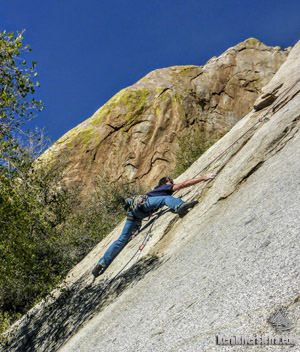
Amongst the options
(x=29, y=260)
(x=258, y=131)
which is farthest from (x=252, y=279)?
(x=29, y=260)

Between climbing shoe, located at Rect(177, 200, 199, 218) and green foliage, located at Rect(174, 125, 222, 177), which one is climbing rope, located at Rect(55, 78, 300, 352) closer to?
climbing shoe, located at Rect(177, 200, 199, 218)

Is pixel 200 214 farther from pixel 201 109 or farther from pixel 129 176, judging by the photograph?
pixel 201 109

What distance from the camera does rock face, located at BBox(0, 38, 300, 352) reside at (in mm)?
4113

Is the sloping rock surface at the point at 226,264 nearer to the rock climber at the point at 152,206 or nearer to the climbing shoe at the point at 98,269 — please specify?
the rock climber at the point at 152,206

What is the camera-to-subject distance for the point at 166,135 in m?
40.4

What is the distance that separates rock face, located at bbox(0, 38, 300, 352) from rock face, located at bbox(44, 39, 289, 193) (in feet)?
83.3

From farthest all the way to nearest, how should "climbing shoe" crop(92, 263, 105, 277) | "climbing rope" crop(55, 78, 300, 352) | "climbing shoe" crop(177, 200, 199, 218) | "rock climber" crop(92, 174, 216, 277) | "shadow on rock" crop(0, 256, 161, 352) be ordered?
"climbing shoe" crop(92, 263, 105, 277), "rock climber" crop(92, 174, 216, 277), "climbing shoe" crop(177, 200, 199, 218), "climbing rope" crop(55, 78, 300, 352), "shadow on rock" crop(0, 256, 161, 352)

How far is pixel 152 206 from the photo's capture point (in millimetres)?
9766

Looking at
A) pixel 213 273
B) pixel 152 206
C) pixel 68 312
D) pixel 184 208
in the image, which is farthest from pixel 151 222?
pixel 213 273

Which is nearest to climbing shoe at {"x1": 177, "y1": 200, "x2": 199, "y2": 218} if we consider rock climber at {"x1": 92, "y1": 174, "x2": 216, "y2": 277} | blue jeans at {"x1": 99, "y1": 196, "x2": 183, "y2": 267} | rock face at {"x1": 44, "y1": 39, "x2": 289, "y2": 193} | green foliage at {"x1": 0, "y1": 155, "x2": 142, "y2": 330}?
rock climber at {"x1": 92, "y1": 174, "x2": 216, "y2": 277}

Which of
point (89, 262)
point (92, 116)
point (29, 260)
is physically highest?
point (92, 116)

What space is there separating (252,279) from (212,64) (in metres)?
46.7

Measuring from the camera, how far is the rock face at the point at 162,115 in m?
39.1

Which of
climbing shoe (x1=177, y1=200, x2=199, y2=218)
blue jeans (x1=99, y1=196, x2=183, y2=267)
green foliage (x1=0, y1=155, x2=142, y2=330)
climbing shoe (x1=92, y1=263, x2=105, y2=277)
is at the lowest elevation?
climbing shoe (x1=177, y1=200, x2=199, y2=218)
